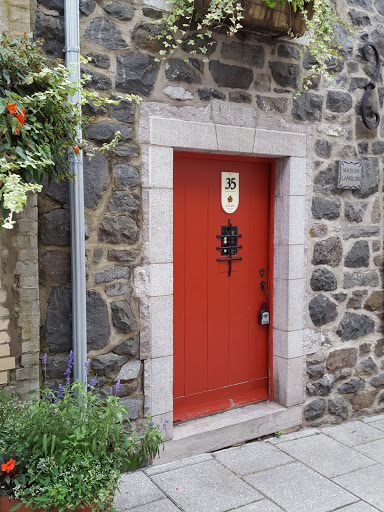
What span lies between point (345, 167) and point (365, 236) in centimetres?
64

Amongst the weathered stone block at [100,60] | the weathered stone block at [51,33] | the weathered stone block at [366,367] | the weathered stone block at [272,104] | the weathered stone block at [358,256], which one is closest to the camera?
the weathered stone block at [51,33]

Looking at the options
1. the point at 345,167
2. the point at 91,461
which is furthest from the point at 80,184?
the point at 345,167

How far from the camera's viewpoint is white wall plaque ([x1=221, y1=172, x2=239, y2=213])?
3871 mm

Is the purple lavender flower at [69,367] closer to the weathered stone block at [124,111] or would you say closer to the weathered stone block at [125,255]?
the weathered stone block at [125,255]

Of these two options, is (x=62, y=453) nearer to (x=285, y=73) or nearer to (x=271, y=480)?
(x=271, y=480)

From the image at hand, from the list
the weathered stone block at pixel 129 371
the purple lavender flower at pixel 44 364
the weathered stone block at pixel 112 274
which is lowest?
the weathered stone block at pixel 129 371

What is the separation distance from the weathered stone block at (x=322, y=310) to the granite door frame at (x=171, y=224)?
0.34 feet

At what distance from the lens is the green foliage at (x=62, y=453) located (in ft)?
7.55

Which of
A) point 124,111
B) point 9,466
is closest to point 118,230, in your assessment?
point 124,111

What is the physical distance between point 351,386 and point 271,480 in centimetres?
144

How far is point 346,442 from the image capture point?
3.96 m

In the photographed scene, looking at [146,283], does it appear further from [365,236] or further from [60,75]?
[365,236]

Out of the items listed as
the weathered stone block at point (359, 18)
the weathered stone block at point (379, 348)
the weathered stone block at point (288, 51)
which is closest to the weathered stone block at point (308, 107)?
the weathered stone block at point (288, 51)

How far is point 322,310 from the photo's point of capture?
4184 millimetres
